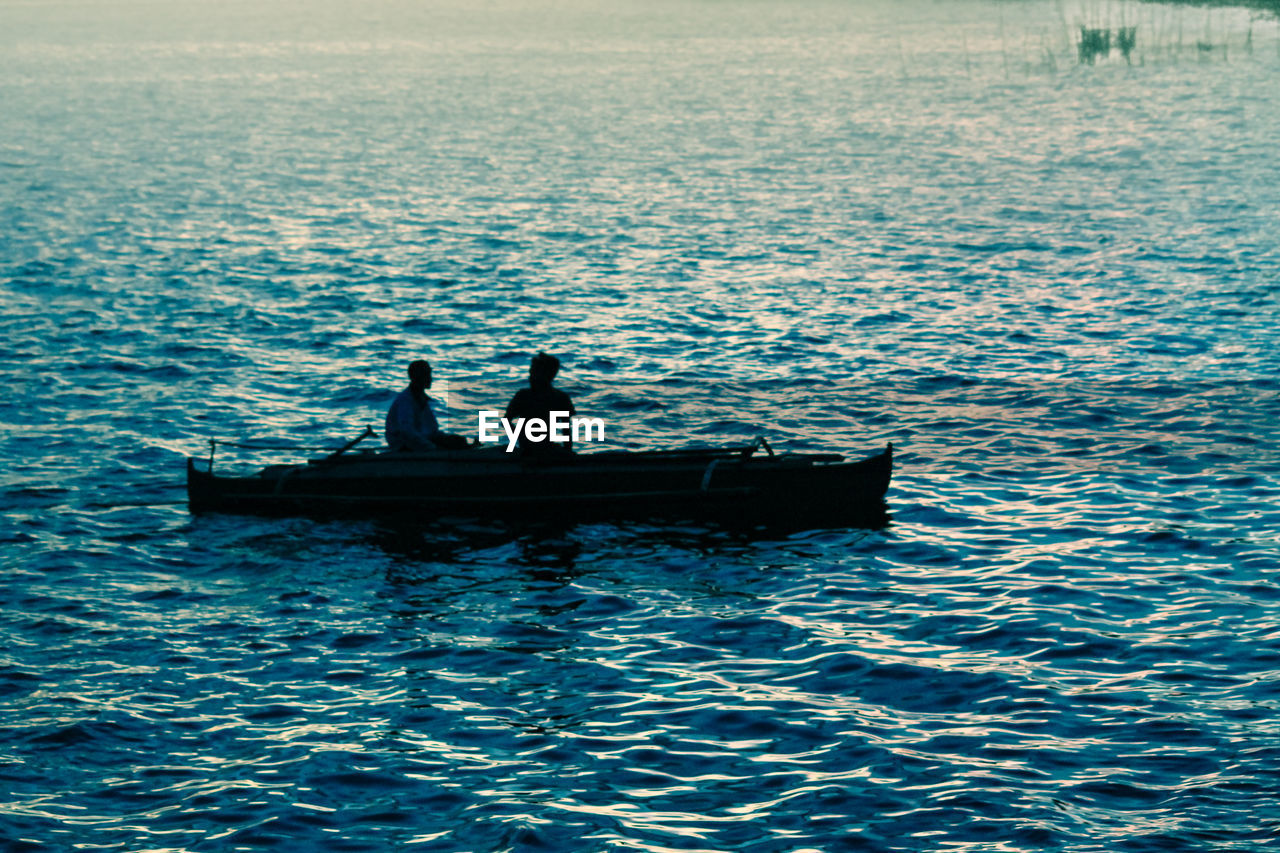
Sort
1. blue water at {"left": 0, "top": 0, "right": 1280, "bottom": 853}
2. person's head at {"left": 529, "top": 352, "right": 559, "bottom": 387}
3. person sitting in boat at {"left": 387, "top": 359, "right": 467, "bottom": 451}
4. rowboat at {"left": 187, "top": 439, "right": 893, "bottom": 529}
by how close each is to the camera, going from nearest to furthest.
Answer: blue water at {"left": 0, "top": 0, "right": 1280, "bottom": 853}
person's head at {"left": 529, "top": 352, "right": 559, "bottom": 387}
rowboat at {"left": 187, "top": 439, "right": 893, "bottom": 529}
person sitting in boat at {"left": 387, "top": 359, "right": 467, "bottom": 451}

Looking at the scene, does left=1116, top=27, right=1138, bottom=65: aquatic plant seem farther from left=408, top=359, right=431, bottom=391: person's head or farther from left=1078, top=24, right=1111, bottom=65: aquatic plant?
left=408, top=359, right=431, bottom=391: person's head

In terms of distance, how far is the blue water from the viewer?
13.8 m

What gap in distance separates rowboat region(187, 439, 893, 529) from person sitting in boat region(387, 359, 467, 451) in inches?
12.0

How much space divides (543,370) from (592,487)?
5.76 feet

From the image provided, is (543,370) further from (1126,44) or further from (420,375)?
(1126,44)

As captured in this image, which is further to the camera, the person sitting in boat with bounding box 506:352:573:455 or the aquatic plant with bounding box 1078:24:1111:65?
the aquatic plant with bounding box 1078:24:1111:65

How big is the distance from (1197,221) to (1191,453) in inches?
995

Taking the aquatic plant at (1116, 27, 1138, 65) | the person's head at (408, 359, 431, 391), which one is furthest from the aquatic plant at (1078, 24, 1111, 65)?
the person's head at (408, 359, 431, 391)

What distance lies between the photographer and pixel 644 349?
32.1 meters

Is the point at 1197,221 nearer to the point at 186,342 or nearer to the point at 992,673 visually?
the point at 186,342

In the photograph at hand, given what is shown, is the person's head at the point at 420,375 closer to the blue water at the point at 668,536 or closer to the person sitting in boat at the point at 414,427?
the person sitting in boat at the point at 414,427

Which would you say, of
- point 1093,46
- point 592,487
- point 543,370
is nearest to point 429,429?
point 543,370

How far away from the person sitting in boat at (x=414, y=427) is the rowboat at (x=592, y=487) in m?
0.30

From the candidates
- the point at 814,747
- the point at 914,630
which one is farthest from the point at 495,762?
the point at 914,630
